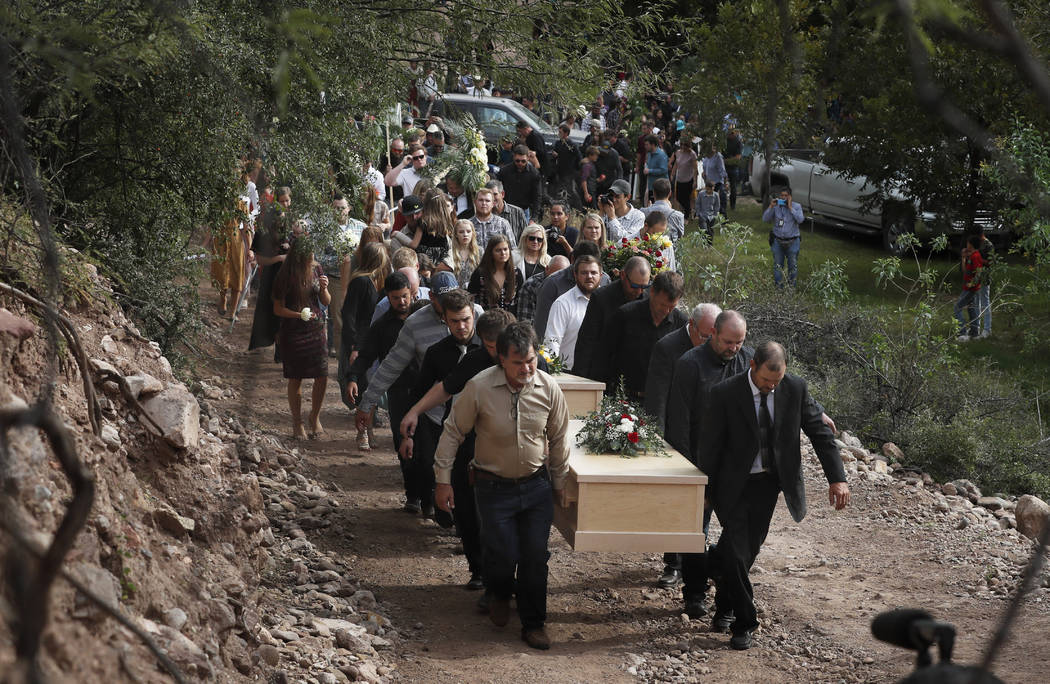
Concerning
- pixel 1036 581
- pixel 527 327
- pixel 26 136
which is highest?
pixel 26 136

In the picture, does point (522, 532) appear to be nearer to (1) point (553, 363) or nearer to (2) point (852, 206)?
(1) point (553, 363)

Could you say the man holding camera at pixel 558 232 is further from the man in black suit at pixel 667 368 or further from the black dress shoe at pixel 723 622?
the black dress shoe at pixel 723 622

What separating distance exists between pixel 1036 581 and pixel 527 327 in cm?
422

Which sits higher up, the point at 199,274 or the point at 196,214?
the point at 196,214

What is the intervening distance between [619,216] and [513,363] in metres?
7.94

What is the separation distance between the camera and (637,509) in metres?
6.86

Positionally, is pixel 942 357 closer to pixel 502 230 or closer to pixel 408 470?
pixel 502 230

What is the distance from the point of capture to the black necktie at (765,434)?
275 inches

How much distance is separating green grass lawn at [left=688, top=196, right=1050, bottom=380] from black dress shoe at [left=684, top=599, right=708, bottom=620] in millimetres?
6391

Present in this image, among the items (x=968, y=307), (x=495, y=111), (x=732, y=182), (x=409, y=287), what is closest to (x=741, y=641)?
(x=409, y=287)

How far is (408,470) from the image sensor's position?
30.0ft

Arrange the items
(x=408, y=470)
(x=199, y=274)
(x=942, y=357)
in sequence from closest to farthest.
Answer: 1. (x=408, y=470)
2. (x=199, y=274)
3. (x=942, y=357)

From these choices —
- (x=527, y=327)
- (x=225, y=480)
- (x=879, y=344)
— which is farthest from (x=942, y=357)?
(x=225, y=480)

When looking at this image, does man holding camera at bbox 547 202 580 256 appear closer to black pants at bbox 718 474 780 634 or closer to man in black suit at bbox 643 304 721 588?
man in black suit at bbox 643 304 721 588
